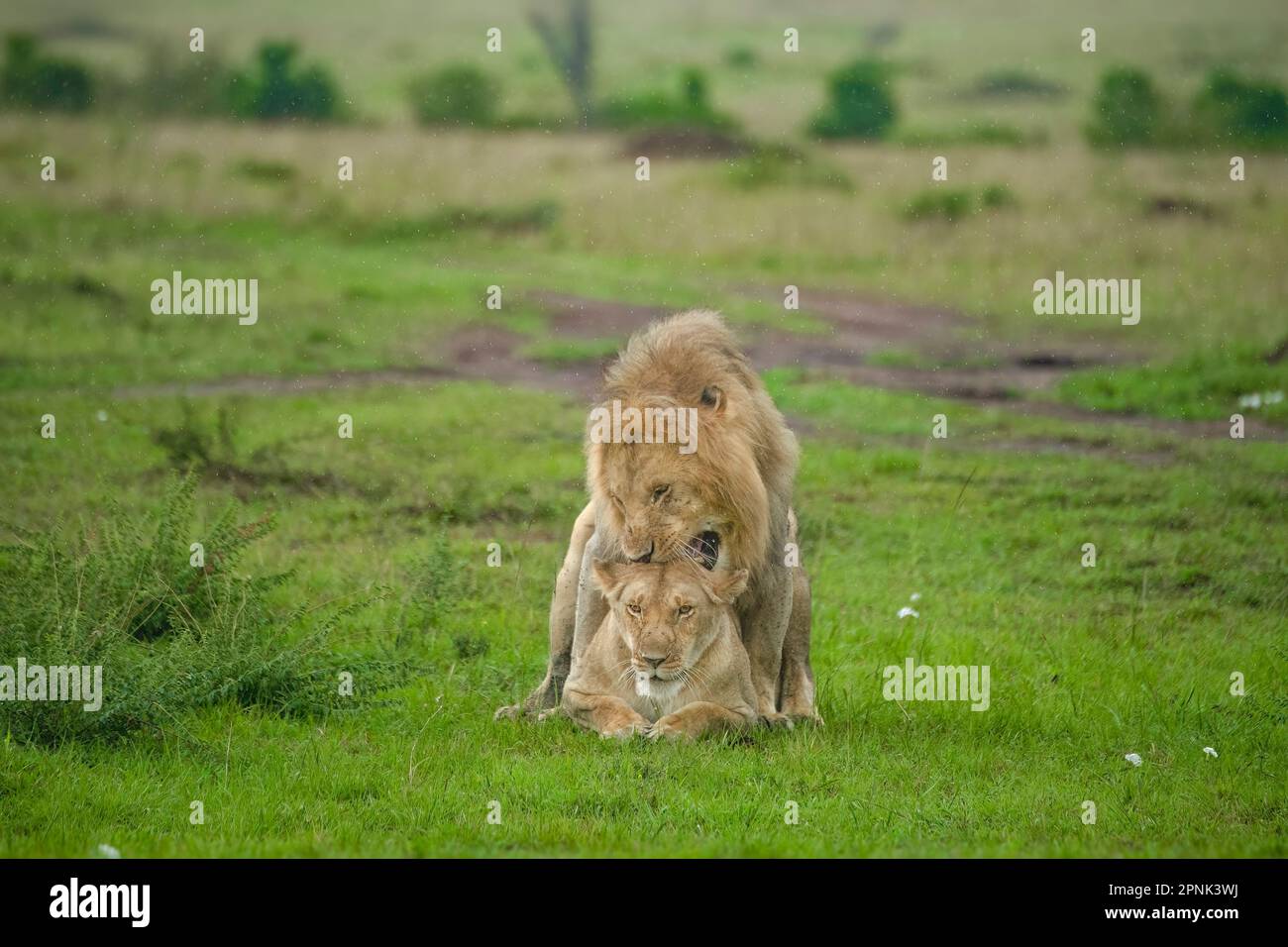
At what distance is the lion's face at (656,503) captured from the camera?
29.0 ft

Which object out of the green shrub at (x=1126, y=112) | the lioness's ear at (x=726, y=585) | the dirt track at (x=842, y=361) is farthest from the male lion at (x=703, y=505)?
the green shrub at (x=1126, y=112)

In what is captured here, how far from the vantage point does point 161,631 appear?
35.8 ft

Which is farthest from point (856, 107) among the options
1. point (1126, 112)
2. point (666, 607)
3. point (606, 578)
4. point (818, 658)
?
point (666, 607)

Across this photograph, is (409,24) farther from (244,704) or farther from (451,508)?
(244,704)

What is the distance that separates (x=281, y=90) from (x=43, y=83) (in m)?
5.01

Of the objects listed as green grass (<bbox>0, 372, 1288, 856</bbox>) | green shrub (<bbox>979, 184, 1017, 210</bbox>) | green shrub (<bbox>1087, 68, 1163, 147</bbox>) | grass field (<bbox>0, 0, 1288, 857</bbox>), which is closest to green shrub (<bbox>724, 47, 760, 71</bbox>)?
grass field (<bbox>0, 0, 1288, 857</bbox>)

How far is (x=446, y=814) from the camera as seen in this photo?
841cm

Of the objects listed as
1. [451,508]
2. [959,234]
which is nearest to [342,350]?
[451,508]

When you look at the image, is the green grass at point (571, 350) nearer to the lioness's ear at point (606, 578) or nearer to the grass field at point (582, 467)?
the grass field at point (582, 467)

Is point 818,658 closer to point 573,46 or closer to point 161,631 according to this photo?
point 161,631

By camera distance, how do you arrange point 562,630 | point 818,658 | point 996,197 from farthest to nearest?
point 996,197 < point 818,658 < point 562,630

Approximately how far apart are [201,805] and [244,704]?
5.48 feet

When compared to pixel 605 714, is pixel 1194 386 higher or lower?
higher

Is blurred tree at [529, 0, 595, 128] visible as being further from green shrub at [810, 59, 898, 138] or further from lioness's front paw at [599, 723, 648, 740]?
lioness's front paw at [599, 723, 648, 740]
